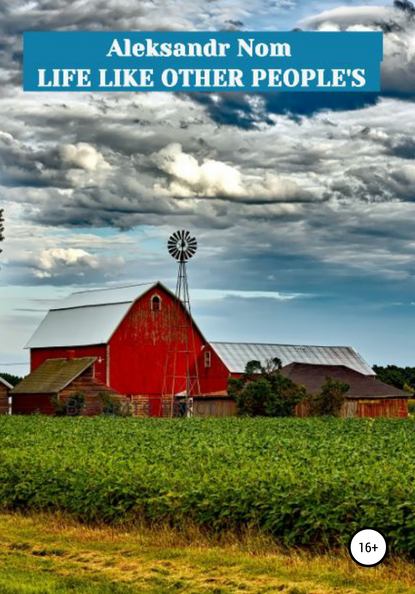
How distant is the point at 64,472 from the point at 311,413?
42.8 meters

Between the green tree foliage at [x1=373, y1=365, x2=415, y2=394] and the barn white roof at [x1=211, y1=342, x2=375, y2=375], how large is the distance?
9394mm

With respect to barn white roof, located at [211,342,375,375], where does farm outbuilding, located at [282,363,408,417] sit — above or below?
below

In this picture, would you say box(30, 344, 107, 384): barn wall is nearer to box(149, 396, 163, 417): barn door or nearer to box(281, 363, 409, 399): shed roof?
box(149, 396, 163, 417): barn door

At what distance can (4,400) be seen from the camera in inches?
2542

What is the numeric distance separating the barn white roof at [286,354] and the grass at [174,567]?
5088cm

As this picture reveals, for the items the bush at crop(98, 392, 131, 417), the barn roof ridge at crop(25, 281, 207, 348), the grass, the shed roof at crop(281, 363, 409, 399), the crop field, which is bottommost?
the grass

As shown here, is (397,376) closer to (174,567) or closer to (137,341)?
(137,341)

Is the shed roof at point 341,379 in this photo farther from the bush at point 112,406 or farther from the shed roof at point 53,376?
the shed roof at point 53,376

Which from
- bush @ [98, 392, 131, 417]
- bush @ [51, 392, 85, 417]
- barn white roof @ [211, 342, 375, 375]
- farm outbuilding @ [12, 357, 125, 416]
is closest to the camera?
bush @ [98, 392, 131, 417]

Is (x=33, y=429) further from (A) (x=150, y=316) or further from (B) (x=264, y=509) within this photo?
(A) (x=150, y=316)

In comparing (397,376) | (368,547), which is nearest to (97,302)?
(397,376)

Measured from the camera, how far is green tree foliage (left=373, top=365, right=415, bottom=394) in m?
88.3

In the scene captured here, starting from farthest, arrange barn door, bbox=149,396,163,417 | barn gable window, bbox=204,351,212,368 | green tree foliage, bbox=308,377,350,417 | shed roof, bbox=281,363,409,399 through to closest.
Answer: barn gable window, bbox=204,351,212,368 < barn door, bbox=149,396,163,417 < shed roof, bbox=281,363,409,399 < green tree foliage, bbox=308,377,350,417

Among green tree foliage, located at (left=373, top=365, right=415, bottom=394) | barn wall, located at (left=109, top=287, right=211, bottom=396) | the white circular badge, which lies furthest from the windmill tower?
the white circular badge
